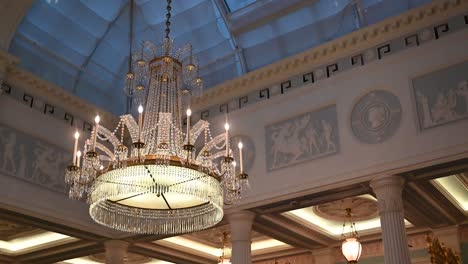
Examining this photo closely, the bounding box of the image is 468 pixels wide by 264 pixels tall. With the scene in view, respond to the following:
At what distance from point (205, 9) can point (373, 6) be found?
3.18 metres

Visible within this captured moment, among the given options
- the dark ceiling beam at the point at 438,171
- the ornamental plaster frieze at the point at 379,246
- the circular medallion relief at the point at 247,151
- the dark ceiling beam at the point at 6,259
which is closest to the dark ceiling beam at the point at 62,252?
the dark ceiling beam at the point at 6,259

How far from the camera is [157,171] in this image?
620 centimetres

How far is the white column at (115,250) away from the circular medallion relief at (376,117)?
563 centimetres

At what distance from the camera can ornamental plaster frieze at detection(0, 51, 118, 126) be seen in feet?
32.2

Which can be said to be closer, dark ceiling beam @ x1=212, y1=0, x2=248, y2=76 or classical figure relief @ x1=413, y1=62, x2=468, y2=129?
classical figure relief @ x1=413, y1=62, x2=468, y2=129

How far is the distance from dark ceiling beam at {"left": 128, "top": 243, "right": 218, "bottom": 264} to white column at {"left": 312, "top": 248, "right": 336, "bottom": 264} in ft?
Answer: 10.2

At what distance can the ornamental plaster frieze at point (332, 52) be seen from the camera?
840 cm

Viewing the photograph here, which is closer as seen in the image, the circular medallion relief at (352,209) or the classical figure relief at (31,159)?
the classical figure relief at (31,159)

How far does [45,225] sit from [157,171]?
17.1ft

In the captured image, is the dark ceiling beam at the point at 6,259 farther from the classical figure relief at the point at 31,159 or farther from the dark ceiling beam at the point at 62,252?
the classical figure relief at the point at 31,159

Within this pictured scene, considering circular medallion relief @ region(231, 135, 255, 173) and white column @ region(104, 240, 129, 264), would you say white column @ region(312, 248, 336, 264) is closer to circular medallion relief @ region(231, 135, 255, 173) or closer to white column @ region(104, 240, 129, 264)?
circular medallion relief @ region(231, 135, 255, 173)

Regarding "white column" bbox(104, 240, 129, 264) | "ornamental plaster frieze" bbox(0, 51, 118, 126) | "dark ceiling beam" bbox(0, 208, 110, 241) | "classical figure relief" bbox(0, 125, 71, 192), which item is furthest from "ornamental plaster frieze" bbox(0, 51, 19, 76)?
"white column" bbox(104, 240, 129, 264)

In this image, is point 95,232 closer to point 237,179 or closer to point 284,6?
point 237,179

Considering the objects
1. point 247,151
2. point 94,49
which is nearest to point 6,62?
point 94,49
